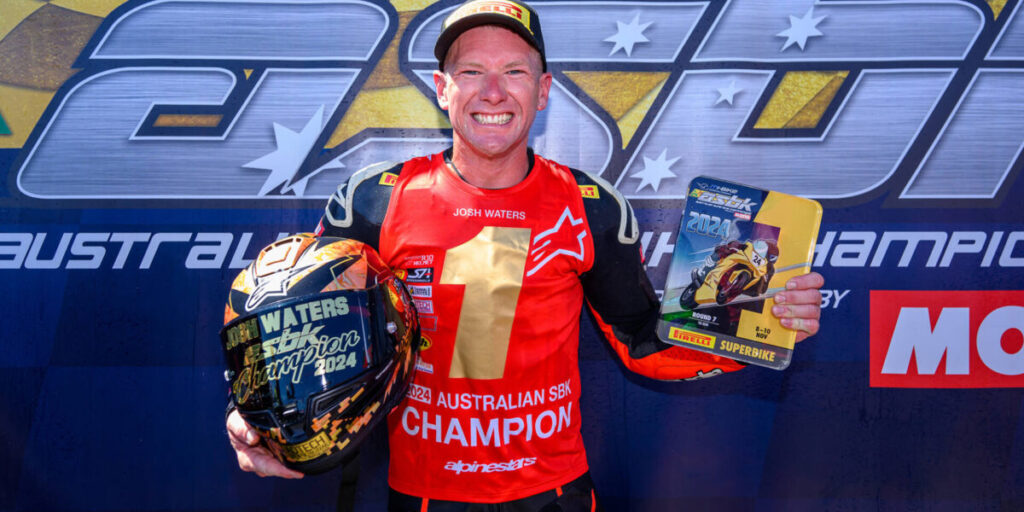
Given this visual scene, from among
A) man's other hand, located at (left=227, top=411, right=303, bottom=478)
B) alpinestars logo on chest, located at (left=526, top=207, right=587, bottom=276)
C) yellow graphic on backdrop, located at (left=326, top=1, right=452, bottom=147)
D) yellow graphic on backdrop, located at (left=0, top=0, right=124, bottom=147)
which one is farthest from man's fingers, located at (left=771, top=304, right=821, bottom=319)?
yellow graphic on backdrop, located at (left=0, top=0, right=124, bottom=147)

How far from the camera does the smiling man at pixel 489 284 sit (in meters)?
1.55

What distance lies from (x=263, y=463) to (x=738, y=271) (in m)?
1.21

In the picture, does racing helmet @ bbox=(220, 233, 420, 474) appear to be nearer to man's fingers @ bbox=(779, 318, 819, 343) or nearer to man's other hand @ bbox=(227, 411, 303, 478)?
man's other hand @ bbox=(227, 411, 303, 478)

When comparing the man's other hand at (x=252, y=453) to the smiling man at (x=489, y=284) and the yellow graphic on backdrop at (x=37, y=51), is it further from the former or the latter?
the yellow graphic on backdrop at (x=37, y=51)

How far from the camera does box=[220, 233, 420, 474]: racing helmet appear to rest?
1.27 metres

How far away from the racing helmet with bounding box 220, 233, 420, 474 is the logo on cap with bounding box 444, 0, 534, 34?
0.64 metres

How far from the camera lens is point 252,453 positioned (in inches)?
53.8

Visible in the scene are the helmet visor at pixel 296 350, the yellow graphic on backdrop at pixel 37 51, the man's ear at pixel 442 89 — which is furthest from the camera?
the yellow graphic on backdrop at pixel 37 51

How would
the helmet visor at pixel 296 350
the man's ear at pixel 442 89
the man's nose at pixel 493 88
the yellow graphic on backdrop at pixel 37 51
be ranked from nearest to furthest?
the helmet visor at pixel 296 350
the man's nose at pixel 493 88
the man's ear at pixel 442 89
the yellow graphic on backdrop at pixel 37 51

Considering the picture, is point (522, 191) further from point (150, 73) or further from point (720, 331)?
point (150, 73)

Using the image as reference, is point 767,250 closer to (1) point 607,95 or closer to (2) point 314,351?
(1) point 607,95

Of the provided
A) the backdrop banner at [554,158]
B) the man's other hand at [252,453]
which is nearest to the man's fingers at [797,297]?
the backdrop banner at [554,158]

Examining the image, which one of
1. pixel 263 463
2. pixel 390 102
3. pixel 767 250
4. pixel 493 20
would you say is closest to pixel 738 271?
pixel 767 250

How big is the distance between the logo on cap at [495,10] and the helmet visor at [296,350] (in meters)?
0.73
